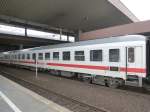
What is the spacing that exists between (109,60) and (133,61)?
1.58 meters

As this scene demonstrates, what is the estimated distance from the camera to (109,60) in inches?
415

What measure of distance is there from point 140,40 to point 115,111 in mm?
4422

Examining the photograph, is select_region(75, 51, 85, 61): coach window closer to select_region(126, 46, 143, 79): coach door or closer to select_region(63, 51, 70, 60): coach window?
select_region(63, 51, 70, 60): coach window

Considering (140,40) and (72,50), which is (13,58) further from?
(140,40)

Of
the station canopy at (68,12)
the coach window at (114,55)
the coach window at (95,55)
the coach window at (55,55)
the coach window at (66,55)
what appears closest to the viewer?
the coach window at (114,55)

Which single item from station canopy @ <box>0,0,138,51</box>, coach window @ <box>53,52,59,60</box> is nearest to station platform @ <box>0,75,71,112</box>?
coach window @ <box>53,52,59,60</box>

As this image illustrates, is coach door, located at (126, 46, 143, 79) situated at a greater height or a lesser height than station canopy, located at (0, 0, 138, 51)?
lesser

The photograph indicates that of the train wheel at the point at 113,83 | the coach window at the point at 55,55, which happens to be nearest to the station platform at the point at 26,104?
the train wheel at the point at 113,83

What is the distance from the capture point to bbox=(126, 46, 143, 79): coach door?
9.17 m

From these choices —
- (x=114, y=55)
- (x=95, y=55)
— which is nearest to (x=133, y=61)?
(x=114, y=55)

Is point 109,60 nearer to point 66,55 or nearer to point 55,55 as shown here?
point 66,55

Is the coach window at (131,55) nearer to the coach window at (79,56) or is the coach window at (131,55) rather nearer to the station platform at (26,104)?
the coach window at (79,56)

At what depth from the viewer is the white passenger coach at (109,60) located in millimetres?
9234

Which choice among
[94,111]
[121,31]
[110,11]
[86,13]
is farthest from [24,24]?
[94,111]
